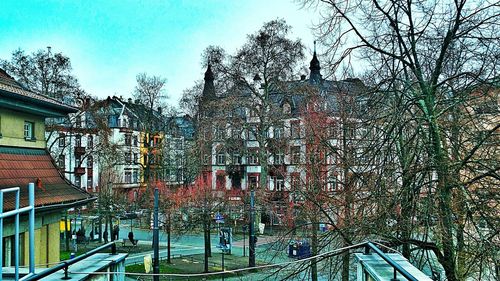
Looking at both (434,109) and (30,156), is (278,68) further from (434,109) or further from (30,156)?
(434,109)

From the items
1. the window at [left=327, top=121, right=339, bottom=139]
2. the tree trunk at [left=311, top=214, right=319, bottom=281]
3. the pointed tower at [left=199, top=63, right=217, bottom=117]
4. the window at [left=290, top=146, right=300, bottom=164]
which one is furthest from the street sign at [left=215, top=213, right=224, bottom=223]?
the window at [left=327, top=121, right=339, bottom=139]

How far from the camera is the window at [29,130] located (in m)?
15.0

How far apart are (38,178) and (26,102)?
216cm

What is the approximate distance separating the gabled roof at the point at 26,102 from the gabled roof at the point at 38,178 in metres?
1.17

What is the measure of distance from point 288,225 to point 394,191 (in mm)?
8279

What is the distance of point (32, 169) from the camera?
1463 cm

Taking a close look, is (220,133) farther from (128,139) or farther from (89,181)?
(128,139)

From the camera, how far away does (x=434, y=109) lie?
25.9 feet

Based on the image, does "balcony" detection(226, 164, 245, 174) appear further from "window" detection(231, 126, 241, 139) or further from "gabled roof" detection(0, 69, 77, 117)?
"gabled roof" detection(0, 69, 77, 117)

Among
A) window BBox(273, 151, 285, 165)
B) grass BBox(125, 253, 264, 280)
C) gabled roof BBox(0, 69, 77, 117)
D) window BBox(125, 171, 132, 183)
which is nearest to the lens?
gabled roof BBox(0, 69, 77, 117)

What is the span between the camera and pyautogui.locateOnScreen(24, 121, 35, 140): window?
1504 centimetres

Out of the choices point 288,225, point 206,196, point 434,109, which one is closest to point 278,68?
point 206,196

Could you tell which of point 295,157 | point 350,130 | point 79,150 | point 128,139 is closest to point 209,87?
point 79,150

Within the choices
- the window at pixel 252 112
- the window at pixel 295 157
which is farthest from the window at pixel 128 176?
the window at pixel 295 157
